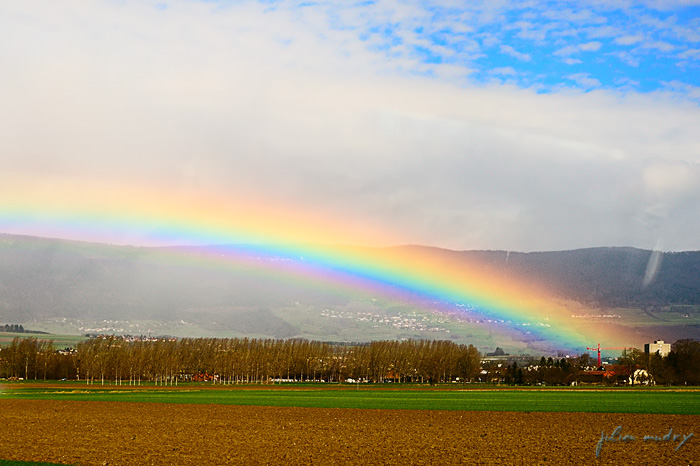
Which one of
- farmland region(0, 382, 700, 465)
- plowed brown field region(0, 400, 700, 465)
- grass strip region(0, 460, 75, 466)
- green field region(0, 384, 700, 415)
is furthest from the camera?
green field region(0, 384, 700, 415)

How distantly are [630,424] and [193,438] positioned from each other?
27.3 m

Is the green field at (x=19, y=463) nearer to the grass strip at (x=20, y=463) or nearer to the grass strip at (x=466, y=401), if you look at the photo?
the grass strip at (x=20, y=463)

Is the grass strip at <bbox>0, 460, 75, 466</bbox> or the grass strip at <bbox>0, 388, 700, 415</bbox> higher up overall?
the grass strip at <bbox>0, 460, 75, 466</bbox>

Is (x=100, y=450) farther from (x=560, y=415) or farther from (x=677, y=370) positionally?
(x=677, y=370)

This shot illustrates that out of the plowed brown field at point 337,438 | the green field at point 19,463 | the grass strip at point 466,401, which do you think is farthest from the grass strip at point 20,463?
the grass strip at point 466,401

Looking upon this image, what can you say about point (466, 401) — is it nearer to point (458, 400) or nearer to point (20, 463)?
point (458, 400)

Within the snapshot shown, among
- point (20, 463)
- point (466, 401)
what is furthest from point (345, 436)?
point (466, 401)

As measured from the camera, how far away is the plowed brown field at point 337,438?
103ft

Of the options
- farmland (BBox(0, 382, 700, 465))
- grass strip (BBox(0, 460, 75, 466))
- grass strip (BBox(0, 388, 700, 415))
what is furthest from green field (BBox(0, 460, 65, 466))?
grass strip (BBox(0, 388, 700, 415))

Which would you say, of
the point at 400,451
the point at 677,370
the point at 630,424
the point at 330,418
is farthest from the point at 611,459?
the point at 677,370

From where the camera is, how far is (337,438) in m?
39.6

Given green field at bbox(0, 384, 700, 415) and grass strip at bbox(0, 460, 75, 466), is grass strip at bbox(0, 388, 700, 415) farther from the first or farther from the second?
grass strip at bbox(0, 460, 75, 466)

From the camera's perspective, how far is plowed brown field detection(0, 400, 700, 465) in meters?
31.5

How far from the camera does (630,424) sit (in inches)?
1859
